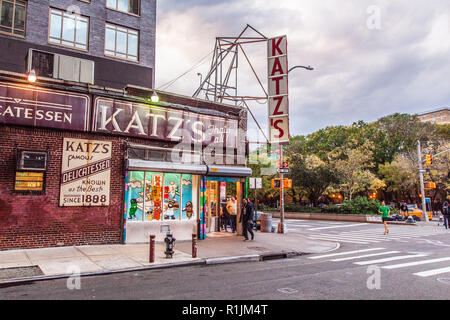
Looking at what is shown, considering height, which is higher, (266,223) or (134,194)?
(134,194)

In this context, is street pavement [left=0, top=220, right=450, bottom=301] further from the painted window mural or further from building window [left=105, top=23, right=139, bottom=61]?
building window [left=105, top=23, right=139, bottom=61]

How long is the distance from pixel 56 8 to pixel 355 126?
1764 inches

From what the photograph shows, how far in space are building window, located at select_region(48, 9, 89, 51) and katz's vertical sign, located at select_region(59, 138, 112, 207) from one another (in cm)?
584

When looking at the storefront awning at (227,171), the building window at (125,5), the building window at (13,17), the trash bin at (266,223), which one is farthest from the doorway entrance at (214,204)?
the building window at (13,17)

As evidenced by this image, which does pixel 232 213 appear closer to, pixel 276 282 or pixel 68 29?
pixel 276 282

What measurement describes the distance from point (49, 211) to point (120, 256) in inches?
138

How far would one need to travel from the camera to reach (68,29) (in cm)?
1555

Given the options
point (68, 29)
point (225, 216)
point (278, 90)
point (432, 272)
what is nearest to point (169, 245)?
point (432, 272)

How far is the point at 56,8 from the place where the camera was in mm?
15352

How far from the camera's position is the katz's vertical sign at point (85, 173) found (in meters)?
12.2

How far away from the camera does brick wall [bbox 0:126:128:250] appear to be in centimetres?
1112

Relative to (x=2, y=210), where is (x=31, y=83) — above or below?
above
